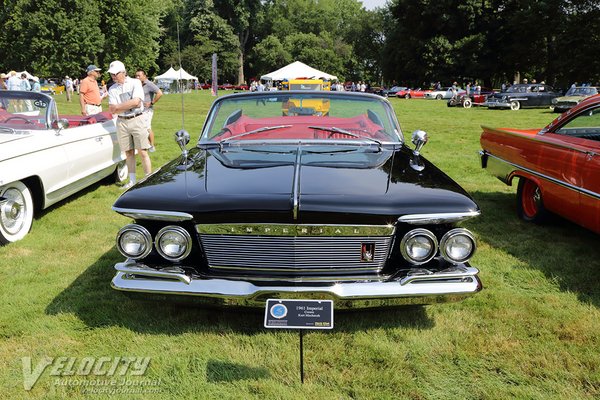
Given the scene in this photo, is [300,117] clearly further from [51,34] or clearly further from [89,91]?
[51,34]

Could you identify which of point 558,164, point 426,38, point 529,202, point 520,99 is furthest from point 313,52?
point 558,164

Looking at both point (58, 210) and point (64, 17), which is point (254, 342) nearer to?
point (58, 210)

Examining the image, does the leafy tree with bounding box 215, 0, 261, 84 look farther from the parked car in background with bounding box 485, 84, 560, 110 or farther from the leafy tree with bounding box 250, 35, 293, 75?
the parked car in background with bounding box 485, 84, 560, 110

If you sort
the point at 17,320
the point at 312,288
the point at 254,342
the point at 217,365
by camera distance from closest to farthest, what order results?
the point at 312,288 → the point at 217,365 → the point at 254,342 → the point at 17,320

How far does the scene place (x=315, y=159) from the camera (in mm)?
3217

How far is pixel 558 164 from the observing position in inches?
172

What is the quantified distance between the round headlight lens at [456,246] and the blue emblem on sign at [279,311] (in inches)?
37.6

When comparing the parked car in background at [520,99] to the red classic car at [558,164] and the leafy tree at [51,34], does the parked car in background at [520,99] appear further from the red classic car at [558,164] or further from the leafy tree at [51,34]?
the leafy tree at [51,34]

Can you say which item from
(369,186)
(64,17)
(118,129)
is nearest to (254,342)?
(369,186)

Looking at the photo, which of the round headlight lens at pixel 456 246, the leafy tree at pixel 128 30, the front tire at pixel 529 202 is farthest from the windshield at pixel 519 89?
the leafy tree at pixel 128 30

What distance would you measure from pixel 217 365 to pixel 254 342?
270mm

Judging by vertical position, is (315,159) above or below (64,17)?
below

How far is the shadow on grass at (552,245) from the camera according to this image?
375cm

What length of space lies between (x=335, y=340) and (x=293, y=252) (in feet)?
2.24
